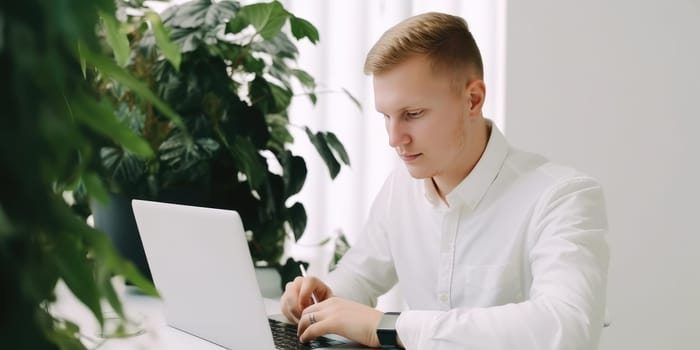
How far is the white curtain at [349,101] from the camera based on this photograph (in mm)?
2656

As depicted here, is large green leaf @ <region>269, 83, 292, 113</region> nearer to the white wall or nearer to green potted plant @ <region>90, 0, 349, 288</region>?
green potted plant @ <region>90, 0, 349, 288</region>

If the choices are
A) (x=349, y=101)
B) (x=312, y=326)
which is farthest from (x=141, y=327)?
(x=349, y=101)

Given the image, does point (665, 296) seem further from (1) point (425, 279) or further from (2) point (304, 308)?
(2) point (304, 308)

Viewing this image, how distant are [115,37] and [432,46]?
1063 mm

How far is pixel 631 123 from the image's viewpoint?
8.63 ft

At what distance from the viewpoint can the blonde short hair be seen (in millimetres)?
1554

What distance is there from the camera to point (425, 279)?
5.80 feet

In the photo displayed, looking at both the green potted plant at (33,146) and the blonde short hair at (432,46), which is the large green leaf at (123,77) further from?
the blonde short hair at (432,46)

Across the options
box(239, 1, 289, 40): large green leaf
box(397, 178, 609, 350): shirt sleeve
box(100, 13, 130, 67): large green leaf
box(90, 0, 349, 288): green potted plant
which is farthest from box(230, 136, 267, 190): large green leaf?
box(100, 13, 130, 67): large green leaf

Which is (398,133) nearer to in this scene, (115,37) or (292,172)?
(292,172)

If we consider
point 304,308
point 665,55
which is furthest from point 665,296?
point 304,308

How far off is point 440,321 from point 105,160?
1.10 m

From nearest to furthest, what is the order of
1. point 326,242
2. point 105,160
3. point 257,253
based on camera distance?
point 105,160 → point 257,253 → point 326,242

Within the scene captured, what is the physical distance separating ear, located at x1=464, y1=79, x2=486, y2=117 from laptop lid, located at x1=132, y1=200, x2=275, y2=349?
2.16ft
